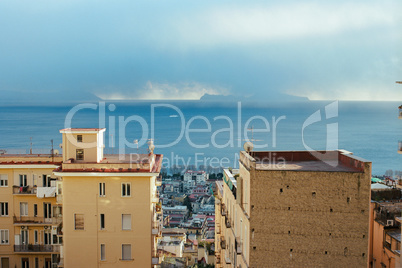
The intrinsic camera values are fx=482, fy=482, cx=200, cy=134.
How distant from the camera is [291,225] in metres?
14.2

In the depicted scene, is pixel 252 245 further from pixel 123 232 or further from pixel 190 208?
pixel 190 208

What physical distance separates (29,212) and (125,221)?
5.17 meters

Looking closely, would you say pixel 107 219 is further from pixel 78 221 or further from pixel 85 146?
pixel 85 146

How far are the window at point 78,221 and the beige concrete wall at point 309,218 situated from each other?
6936 mm

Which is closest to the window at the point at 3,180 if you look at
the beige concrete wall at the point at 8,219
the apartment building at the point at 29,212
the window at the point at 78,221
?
the apartment building at the point at 29,212

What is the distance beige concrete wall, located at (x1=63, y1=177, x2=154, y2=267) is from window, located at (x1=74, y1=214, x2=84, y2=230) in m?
0.11

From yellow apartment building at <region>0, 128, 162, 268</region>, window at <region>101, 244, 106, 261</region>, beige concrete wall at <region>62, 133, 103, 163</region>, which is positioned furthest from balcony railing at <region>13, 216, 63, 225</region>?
beige concrete wall at <region>62, 133, 103, 163</region>

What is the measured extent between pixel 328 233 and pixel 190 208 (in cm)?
7154

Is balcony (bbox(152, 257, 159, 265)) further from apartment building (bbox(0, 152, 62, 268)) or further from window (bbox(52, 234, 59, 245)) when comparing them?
window (bbox(52, 234, 59, 245))

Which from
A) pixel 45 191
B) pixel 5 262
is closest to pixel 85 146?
pixel 45 191

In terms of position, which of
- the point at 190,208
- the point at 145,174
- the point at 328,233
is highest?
the point at 145,174

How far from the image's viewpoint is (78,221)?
18.0m

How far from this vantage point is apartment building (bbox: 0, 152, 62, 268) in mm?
20156

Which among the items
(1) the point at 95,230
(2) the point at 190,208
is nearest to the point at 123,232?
(1) the point at 95,230
